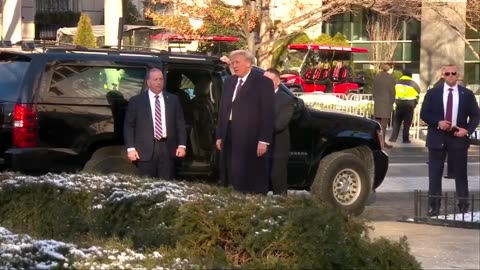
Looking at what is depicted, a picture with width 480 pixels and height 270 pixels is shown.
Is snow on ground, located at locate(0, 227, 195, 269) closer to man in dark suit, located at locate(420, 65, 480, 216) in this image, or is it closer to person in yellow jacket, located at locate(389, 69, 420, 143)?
man in dark suit, located at locate(420, 65, 480, 216)

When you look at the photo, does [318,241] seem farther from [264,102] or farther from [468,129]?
[468,129]

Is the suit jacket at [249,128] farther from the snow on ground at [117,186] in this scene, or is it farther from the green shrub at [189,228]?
the green shrub at [189,228]

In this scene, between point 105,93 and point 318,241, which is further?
point 105,93

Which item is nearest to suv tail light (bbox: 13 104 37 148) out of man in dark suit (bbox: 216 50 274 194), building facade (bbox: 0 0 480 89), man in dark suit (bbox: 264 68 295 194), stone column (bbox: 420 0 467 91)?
man in dark suit (bbox: 216 50 274 194)

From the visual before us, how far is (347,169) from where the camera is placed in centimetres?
1237

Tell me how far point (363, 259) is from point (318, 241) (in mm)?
267

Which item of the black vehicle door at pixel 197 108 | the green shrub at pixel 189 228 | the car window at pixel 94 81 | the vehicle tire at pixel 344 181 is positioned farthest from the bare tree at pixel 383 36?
the green shrub at pixel 189 228

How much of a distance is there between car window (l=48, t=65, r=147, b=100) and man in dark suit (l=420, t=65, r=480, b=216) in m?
3.34

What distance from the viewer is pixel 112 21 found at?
23.5m

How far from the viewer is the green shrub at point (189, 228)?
5789 millimetres

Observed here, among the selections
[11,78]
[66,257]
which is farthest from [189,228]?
[11,78]

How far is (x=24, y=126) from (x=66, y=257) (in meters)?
4.95

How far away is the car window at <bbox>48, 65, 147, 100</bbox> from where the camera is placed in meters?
10.7

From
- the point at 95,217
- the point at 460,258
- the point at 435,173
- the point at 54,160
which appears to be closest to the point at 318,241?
the point at 95,217
